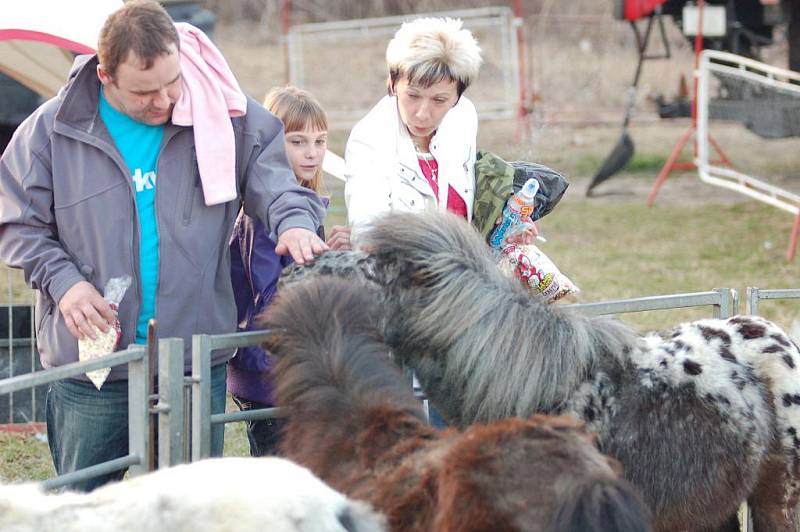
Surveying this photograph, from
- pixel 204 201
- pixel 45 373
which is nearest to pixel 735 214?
pixel 204 201

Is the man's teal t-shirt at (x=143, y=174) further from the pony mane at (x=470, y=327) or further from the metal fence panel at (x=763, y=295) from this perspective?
the metal fence panel at (x=763, y=295)

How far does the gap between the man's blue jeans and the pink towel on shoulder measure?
2.06ft

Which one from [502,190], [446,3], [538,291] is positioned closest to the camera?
[538,291]

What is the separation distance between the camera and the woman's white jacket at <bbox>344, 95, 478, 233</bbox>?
134 inches

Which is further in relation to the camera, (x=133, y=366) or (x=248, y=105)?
(x=248, y=105)

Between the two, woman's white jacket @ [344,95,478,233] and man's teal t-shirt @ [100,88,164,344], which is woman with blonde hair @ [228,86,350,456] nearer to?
woman's white jacket @ [344,95,478,233]

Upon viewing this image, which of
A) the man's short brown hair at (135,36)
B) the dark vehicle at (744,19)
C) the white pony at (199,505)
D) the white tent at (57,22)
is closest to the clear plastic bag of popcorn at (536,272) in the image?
the man's short brown hair at (135,36)

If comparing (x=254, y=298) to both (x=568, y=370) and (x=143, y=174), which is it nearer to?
(x=143, y=174)

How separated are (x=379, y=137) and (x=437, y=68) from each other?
29cm

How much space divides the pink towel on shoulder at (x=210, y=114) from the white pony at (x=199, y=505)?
1.11 m

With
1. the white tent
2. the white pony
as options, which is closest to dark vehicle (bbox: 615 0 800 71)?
the white tent

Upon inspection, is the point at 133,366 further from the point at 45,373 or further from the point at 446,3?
the point at 446,3

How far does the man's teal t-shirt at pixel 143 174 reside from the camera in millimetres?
3021

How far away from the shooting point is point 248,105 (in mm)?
3211
